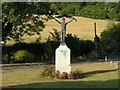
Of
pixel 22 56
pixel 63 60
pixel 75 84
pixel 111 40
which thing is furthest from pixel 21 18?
pixel 75 84

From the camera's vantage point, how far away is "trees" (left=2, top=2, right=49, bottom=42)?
67.1ft

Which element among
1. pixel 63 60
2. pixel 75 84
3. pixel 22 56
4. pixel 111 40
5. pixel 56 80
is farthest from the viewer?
pixel 111 40

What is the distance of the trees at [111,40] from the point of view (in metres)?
23.7

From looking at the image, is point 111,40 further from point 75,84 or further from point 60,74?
point 75,84

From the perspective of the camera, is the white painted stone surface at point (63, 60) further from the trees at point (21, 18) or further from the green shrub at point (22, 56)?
the green shrub at point (22, 56)

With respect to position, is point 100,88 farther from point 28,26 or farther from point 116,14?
point 116,14

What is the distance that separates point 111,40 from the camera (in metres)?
23.7

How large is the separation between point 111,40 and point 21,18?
21.4ft

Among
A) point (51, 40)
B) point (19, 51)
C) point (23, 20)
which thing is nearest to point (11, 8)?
point (23, 20)

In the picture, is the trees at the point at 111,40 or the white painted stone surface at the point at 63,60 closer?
the white painted stone surface at the point at 63,60

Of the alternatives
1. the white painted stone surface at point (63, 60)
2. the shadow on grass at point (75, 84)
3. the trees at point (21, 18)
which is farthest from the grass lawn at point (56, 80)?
the trees at point (21, 18)

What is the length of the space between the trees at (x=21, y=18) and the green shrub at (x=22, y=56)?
132cm

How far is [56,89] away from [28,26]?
981 cm

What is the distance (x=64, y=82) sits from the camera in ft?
47.3
